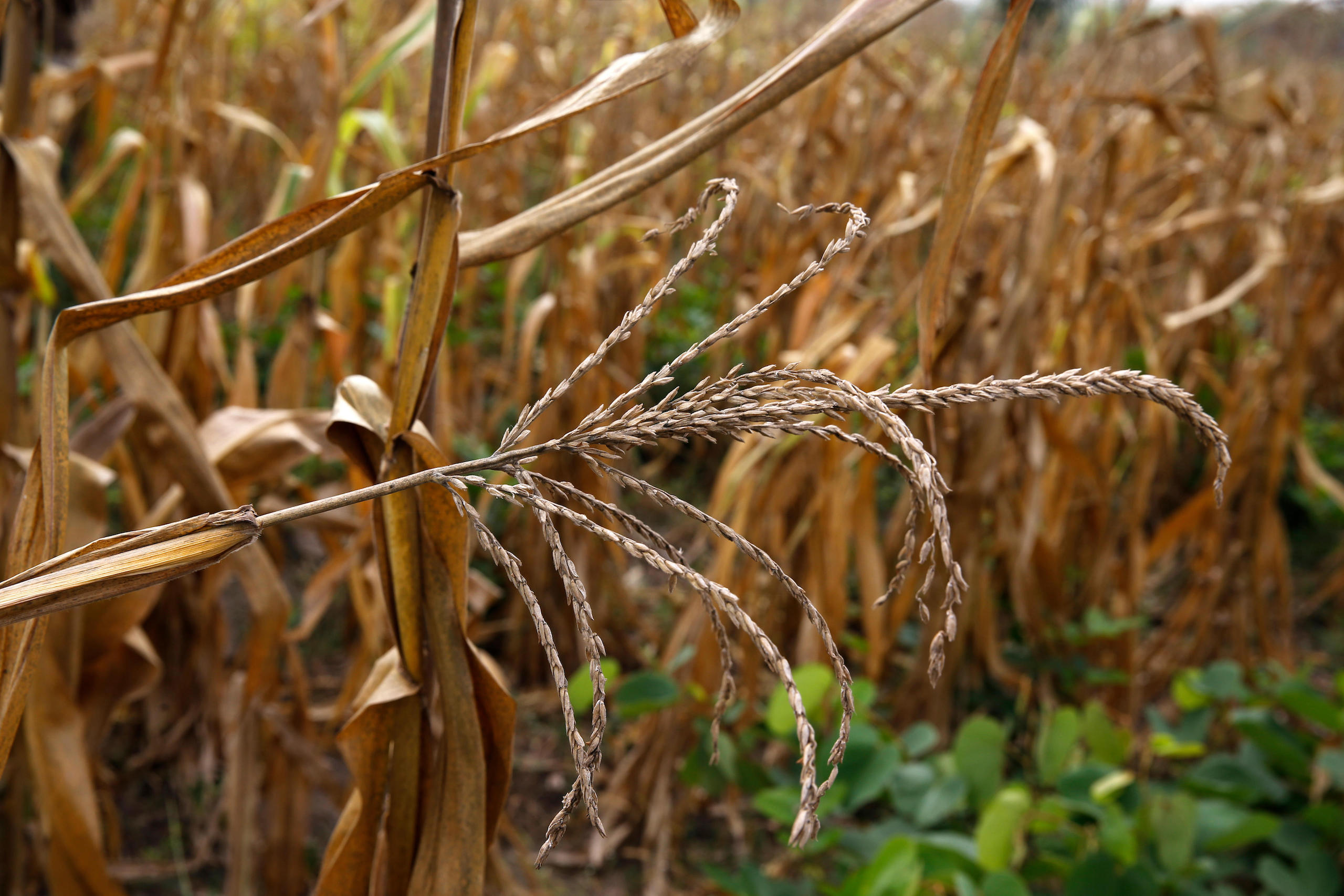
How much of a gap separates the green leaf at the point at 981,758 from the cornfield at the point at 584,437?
182mm

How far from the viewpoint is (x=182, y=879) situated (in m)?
1.21

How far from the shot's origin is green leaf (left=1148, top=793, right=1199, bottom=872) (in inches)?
39.1

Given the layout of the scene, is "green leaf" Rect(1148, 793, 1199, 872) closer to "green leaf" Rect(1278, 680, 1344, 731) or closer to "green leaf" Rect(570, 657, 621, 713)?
"green leaf" Rect(1278, 680, 1344, 731)

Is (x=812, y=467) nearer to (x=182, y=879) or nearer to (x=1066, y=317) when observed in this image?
(x=1066, y=317)

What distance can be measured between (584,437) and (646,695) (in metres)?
0.88

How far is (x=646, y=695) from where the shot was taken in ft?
3.75

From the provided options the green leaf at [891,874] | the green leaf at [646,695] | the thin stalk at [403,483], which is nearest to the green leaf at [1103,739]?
the green leaf at [891,874]

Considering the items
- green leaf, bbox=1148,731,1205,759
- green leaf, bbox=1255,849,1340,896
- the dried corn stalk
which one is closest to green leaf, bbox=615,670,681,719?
green leaf, bbox=1148,731,1205,759

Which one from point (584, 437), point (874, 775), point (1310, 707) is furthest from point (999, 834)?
point (584, 437)

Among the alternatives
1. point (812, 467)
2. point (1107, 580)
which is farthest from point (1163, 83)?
point (812, 467)

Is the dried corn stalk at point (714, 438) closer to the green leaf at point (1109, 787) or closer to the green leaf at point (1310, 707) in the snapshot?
the green leaf at point (1109, 787)

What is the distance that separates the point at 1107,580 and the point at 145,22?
273cm

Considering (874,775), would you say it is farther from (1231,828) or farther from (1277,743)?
(1277,743)

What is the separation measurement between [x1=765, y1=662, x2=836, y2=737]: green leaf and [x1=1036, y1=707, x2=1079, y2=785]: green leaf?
0.28 meters
